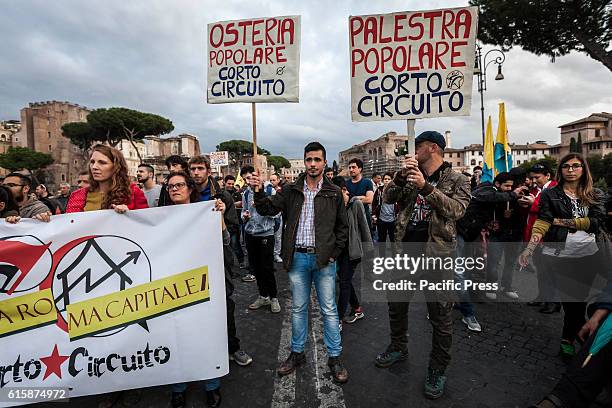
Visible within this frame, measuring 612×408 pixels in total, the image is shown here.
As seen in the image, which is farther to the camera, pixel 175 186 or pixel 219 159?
pixel 219 159

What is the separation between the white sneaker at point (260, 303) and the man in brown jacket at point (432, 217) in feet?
6.44

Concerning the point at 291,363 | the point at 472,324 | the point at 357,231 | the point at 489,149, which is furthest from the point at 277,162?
the point at 291,363

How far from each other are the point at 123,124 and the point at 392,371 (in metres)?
53.1

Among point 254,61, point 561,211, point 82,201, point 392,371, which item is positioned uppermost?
point 254,61

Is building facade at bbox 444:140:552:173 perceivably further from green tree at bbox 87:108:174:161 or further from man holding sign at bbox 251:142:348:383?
man holding sign at bbox 251:142:348:383

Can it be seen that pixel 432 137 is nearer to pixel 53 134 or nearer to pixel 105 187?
pixel 105 187

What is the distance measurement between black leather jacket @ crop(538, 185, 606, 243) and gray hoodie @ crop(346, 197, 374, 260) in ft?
5.97

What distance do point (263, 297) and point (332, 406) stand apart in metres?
2.22

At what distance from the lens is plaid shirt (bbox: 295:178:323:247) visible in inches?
114

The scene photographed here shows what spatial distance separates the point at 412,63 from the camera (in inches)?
110

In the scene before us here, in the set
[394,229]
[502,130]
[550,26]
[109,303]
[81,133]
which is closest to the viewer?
[109,303]

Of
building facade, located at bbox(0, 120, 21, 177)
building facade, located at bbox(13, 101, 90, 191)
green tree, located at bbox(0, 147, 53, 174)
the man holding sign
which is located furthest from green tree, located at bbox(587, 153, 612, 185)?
building facade, located at bbox(0, 120, 21, 177)

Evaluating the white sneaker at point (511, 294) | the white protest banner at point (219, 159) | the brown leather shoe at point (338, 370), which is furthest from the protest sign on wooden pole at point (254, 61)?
the white protest banner at point (219, 159)

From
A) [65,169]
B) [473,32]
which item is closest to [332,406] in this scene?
[473,32]
